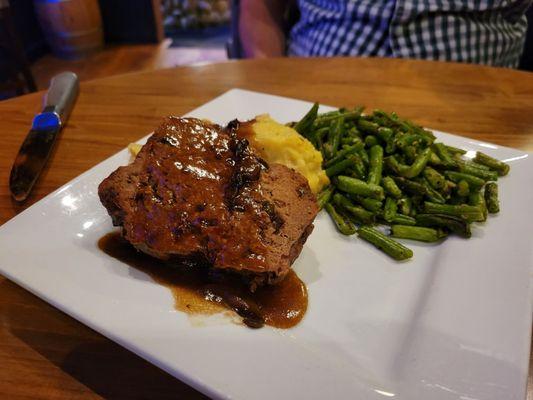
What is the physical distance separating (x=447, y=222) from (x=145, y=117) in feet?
7.82

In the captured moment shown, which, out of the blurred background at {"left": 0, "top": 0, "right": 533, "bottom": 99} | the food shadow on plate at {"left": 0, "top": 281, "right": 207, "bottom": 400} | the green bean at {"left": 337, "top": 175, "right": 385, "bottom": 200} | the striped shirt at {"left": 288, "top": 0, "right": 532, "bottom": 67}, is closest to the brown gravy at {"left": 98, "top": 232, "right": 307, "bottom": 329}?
the food shadow on plate at {"left": 0, "top": 281, "right": 207, "bottom": 400}

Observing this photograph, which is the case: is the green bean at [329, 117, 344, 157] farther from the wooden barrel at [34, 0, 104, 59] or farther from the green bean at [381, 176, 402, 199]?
the wooden barrel at [34, 0, 104, 59]

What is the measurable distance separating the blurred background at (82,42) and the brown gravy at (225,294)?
408cm

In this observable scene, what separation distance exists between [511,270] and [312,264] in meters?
0.86

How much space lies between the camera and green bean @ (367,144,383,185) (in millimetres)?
2398

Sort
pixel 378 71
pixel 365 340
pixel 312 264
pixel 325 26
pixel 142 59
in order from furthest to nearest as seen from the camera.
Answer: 1. pixel 142 59
2. pixel 325 26
3. pixel 378 71
4. pixel 312 264
5. pixel 365 340

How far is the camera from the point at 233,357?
4.86 ft

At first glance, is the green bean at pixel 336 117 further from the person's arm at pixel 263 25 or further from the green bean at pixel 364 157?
the person's arm at pixel 263 25

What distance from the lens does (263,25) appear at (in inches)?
197

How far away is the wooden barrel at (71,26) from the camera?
6781 mm

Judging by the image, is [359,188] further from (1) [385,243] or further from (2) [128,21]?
(2) [128,21]

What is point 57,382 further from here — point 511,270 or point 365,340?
point 511,270

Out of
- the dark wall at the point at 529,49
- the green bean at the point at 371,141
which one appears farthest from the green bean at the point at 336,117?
the dark wall at the point at 529,49

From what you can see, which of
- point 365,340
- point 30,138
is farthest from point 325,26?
point 365,340
